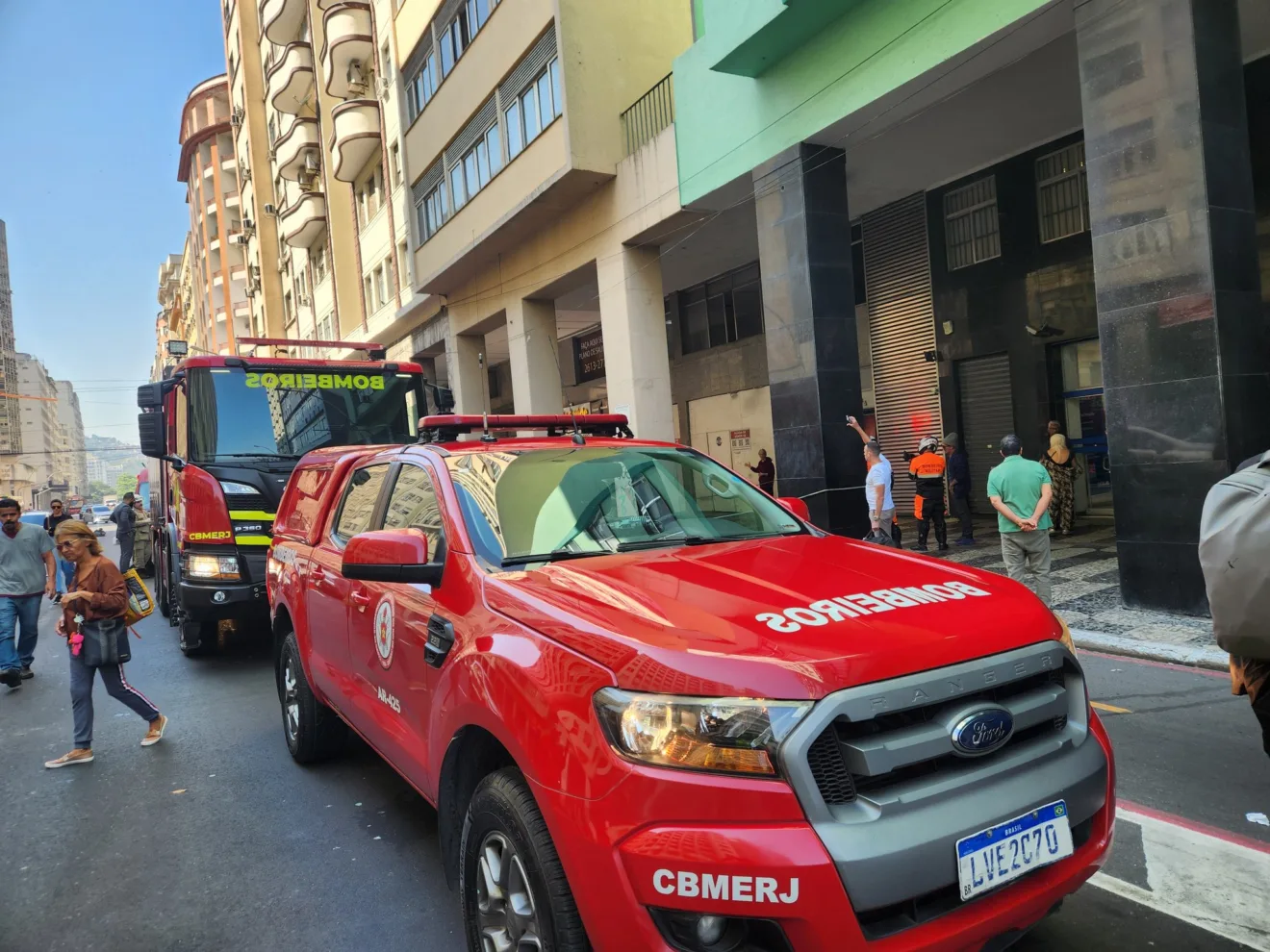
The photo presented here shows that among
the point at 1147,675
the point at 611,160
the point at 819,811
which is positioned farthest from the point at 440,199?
the point at 819,811

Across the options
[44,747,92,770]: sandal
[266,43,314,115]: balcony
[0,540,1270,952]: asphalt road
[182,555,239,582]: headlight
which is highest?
[266,43,314,115]: balcony

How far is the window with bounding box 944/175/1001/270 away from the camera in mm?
13625

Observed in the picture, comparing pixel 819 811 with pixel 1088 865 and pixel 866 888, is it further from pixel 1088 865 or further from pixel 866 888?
pixel 1088 865

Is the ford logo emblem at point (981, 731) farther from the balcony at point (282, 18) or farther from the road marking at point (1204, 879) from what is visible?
the balcony at point (282, 18)

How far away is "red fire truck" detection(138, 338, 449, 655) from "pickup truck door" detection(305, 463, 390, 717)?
134 inches

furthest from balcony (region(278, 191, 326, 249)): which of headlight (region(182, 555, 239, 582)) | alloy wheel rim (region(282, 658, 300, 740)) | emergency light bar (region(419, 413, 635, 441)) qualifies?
emergency light bar (region(419, 413, 635, 441))

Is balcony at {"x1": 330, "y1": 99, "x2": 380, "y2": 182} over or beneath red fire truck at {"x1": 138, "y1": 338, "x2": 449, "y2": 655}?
over

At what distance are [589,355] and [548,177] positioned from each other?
7564 mm

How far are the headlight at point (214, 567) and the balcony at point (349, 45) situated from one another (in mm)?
22537

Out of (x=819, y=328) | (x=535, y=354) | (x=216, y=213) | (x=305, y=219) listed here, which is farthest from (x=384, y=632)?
(x=216, y=213)

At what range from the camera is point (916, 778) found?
6.59ft

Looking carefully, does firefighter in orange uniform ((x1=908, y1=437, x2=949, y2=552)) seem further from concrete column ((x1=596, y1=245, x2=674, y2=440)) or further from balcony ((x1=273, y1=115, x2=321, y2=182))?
balcony ((x1=273, y1=115, x2=321, y2=182))

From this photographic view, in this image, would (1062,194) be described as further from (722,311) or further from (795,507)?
(795,507)

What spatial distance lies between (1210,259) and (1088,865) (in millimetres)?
6450
